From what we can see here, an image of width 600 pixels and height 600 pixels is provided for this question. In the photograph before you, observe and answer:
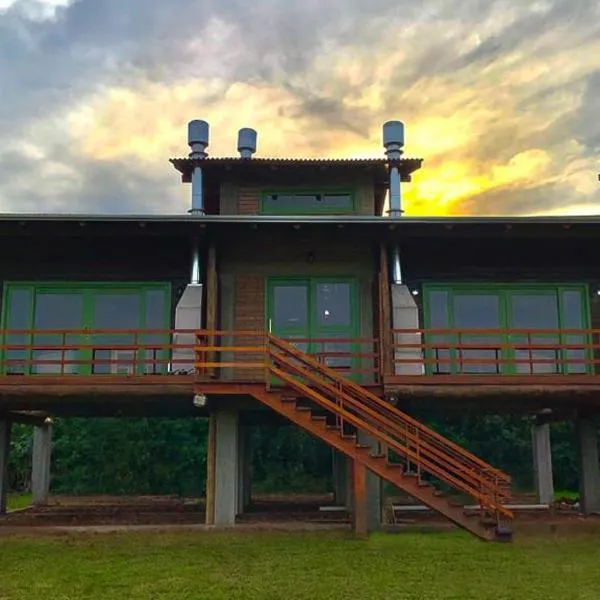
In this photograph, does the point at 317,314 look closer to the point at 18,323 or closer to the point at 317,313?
the point at 317,313

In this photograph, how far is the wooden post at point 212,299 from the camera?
50.6ft

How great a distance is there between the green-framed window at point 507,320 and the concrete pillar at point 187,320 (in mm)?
5064

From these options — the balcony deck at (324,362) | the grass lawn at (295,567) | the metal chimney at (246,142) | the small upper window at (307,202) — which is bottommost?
the grass lawn at (295,567)

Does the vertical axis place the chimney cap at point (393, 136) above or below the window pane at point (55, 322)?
above

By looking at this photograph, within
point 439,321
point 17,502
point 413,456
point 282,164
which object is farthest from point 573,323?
point 17,502

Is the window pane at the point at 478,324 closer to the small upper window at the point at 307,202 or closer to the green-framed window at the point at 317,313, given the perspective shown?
the green-framed window at the point at 317,313

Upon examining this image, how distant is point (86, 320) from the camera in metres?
16.4

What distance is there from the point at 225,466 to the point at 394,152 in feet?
32.4

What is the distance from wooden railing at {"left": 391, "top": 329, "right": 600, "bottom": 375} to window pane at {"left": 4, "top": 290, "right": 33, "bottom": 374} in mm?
8001

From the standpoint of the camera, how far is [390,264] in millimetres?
16375

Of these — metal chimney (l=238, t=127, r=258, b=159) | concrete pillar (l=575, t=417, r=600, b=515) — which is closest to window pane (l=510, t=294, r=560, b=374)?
concrete pillar (l=575, t=417, r=600, b=515)

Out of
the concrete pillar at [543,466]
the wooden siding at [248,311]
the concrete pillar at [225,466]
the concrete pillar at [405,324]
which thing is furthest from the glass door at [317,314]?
the concrete pillar at [543,466]

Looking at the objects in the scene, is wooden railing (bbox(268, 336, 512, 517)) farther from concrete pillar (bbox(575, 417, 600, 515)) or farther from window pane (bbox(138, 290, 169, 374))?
concrete pillar (bbox(575, 417, 600, 515))

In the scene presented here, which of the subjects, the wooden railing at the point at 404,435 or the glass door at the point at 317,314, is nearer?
the wooden railing at the point at 404,435
